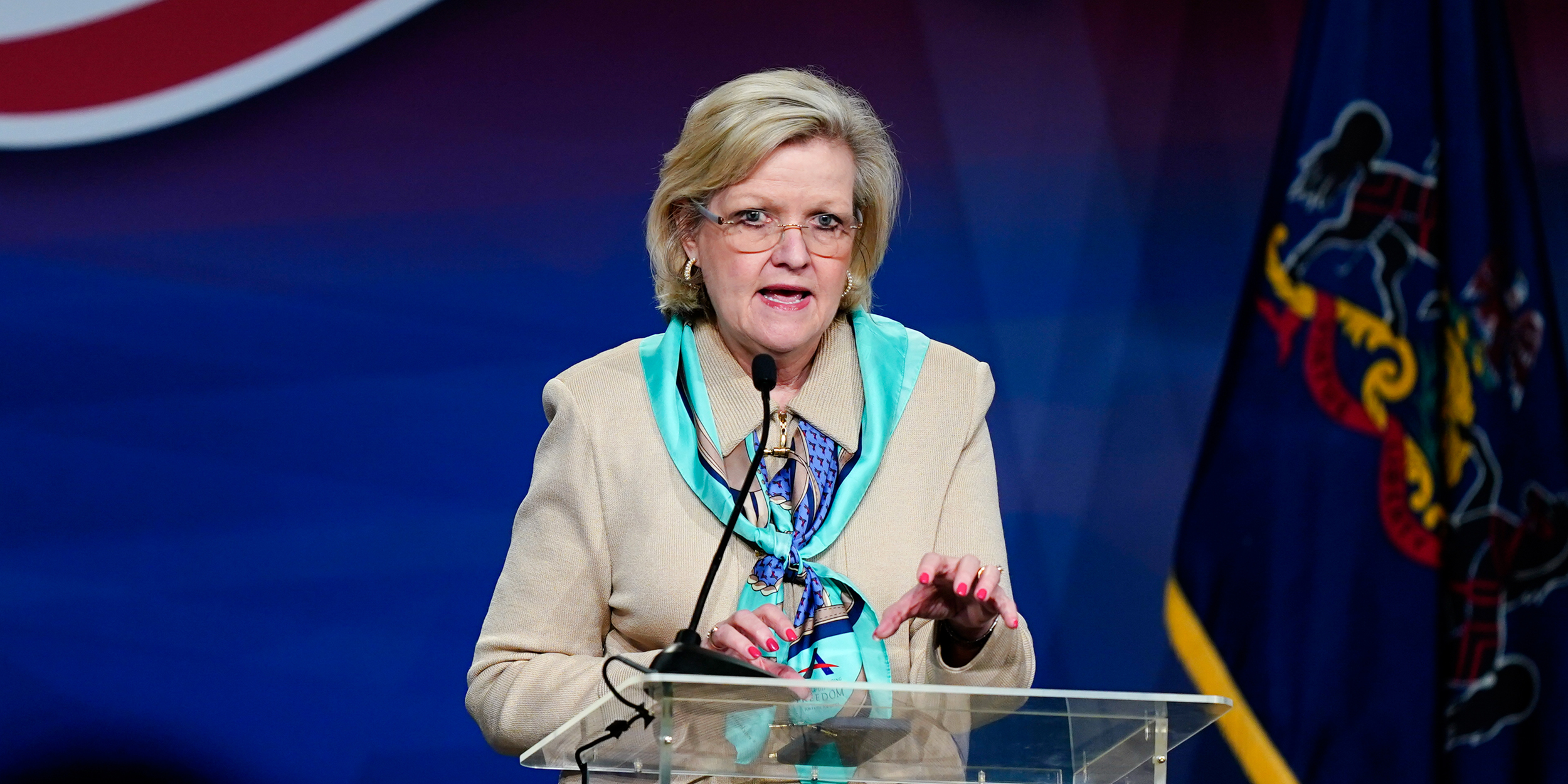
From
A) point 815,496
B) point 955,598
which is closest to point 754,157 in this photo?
point 815,496

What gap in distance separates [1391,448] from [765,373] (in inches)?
70.4

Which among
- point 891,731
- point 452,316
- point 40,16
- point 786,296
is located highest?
point 40,16

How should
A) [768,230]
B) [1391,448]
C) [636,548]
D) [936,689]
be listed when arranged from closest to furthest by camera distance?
[936,689], [636,548], [768,230], [1391,448]

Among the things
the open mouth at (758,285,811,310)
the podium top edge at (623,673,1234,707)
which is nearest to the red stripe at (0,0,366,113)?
the open mouth at (758,285,811,310)

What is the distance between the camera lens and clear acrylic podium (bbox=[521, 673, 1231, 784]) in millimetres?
1457

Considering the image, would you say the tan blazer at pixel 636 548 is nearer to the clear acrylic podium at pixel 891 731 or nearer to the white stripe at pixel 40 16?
the clear acrylic podium at pixel 891 731

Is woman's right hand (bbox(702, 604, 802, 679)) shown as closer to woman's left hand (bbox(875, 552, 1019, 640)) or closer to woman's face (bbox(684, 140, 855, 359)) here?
woman's left hand (bbox(875, 552, 1019, 640))

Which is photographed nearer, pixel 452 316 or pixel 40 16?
Answer: pixel 40 16

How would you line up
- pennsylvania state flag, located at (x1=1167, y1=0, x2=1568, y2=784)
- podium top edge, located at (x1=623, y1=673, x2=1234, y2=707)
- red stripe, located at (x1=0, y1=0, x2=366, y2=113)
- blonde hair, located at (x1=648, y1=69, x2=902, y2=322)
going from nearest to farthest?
podium top edge, located at (x1=623, y1=673, x2=1234, y2=707)
blonde hair, located at (x1=648, y1=69, x2=902, y2=322)
pennsylvania state flag, located at (x1=1167, y1=0, x2=1568, y2=784)
red stripe, located at (x1=0, y1=0, x2=366, y2=113)

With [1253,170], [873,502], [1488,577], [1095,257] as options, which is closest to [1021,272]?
[1095,257]

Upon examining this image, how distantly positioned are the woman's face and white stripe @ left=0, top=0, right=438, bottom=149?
1462 millimetres

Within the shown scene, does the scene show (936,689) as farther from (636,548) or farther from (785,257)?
(785,257)

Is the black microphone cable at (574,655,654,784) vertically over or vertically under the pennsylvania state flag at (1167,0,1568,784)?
under

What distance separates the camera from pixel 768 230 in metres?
2.20
